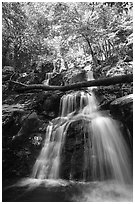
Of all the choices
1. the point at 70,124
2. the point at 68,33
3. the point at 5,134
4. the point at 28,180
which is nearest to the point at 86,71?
the point at 68,33

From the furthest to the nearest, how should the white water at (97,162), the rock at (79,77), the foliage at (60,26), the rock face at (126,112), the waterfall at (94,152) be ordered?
the rock at (79,77)
the foliage at (60,26)
the waterfall at (94,152)
the rock face at (126,112)
the white water at (97,162)

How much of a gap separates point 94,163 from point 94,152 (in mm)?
293

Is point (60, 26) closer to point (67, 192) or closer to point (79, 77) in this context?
point (79, 77)

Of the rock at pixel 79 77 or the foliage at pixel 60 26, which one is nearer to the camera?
the foliage at pixel 60 26

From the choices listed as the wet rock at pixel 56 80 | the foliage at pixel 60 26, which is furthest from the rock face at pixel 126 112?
the wet rock at pixel 56 80

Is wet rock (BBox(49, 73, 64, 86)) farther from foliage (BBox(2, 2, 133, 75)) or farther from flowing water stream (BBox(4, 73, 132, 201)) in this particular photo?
flowing water stream (BBox(4, 73, 132, 201))

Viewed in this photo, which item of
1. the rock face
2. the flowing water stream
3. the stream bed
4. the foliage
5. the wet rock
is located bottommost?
the stream bed

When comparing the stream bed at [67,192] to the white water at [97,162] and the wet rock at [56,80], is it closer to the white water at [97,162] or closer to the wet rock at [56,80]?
the white water at [97,162]

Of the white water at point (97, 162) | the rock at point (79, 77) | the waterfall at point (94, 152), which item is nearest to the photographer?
the white water at point (97, 162)

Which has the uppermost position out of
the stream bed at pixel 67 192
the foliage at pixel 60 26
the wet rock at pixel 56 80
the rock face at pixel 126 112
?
the foliage at pixel 60 26

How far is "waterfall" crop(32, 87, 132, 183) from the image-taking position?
4.12 m

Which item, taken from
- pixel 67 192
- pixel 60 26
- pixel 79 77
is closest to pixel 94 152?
pixel 67 192

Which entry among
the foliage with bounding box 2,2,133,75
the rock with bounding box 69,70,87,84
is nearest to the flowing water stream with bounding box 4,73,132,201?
the rock with bounding box 69,70,87,84

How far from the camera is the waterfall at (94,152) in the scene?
4.12 meters
